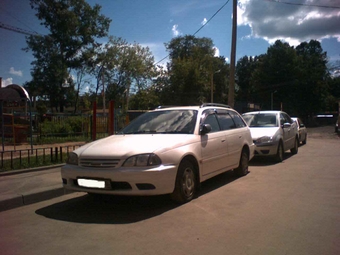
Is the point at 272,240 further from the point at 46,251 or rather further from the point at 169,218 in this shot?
the point at 46,251

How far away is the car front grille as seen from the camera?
16.1 ft

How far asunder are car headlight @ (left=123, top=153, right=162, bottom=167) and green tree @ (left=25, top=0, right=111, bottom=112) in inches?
1199

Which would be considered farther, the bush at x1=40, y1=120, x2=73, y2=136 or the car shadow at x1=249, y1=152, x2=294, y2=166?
the bush at x1=40, y1=120, x2=73, y2=136

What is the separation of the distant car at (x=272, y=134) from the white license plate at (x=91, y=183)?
19.7 ft

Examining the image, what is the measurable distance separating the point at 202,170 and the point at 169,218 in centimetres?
143

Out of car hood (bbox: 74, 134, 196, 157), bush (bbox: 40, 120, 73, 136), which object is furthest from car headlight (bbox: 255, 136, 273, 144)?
bush (bbox: 40, 120, 73, 136)

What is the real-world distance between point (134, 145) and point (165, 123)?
1.25 metres

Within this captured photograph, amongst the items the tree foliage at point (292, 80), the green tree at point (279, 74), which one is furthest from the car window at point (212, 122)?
the green tree at point (279, 74)

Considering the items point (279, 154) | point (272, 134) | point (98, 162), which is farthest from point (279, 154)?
point (98, 162)

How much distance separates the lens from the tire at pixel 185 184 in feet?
17.3

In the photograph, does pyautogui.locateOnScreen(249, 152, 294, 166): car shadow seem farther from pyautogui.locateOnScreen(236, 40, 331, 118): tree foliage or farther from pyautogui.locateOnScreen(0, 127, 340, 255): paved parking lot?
pyautogui.locateOnScreen(236, 40, 331, 118): tree foliage

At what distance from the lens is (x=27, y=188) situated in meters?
6.24

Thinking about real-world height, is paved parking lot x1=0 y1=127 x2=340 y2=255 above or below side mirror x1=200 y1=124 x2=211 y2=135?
below

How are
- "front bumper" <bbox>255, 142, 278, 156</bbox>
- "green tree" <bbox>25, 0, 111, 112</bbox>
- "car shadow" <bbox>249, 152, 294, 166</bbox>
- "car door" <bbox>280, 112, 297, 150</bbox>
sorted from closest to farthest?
"front bumper" <bbox>255, 142, 278, 156</bbox> → "car shadow" <bbox>249, 152, 294, 166</bbox> → "car door" <bbox>280, 112, 297, 150</bbox> → "green tree" <bbox>25, 0, 111, 112</bbox>
